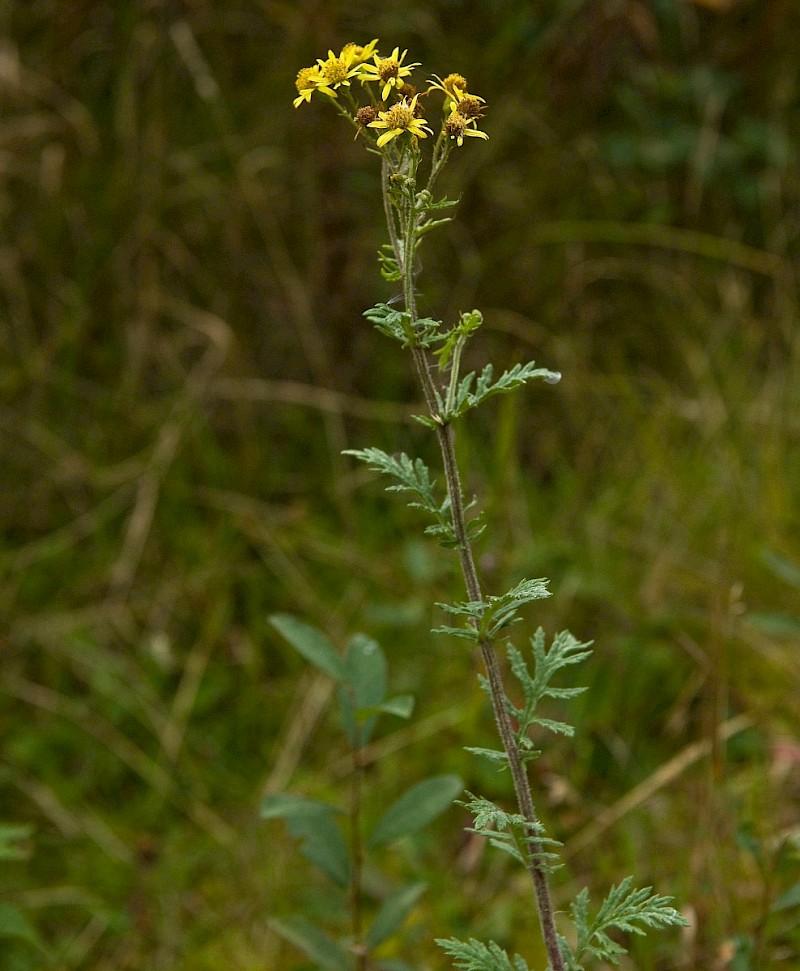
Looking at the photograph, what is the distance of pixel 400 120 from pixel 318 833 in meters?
0.82

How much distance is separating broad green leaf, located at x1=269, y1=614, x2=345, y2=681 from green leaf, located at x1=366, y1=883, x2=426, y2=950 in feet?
0.83

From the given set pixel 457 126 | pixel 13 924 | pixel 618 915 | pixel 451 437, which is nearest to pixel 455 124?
pixel 457 126

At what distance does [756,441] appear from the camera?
7.84ft

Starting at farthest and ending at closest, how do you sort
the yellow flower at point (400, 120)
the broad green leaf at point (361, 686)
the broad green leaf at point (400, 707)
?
the broad green leaf at point (361, 686) → the broad green leaf at point (400, 707) → the yellow flower at point (400, 120)

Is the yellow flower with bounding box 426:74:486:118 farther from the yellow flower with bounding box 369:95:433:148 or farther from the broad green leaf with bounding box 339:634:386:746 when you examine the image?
the broad green leaf with bounding box 339:634:386:746

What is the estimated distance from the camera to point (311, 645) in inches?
48.8

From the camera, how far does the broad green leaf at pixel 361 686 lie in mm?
1239

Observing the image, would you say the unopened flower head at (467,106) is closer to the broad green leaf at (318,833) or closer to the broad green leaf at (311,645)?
the broad green leaf at (311,645)

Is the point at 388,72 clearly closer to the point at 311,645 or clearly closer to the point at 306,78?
the point at 306,78

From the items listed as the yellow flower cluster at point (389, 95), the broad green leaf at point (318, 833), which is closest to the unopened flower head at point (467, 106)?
the yellow flower cluster at point (389, 95)

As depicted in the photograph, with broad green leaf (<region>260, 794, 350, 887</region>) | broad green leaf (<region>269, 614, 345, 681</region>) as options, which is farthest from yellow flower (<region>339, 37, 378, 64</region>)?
broad green leaf (<region>260, 794, 350, 887</region>)

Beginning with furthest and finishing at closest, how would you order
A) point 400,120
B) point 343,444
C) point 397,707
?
point 343,444
point 397,707
point 400,120

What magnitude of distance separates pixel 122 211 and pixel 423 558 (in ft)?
4.07

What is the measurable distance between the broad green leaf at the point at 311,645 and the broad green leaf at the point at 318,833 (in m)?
0.14
